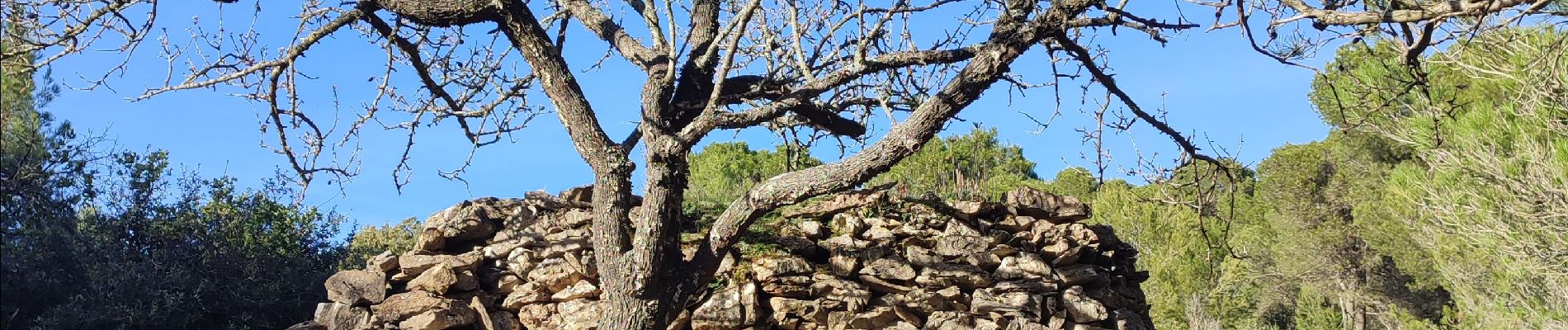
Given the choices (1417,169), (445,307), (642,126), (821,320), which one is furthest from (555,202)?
(1417,169)

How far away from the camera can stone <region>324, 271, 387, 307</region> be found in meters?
8.15

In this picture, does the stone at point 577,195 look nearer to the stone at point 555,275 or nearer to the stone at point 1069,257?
the stone at point 555,275

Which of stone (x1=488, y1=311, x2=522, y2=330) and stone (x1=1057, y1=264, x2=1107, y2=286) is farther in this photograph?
stone (x1=1057, y1=264, x2=1107, y2=286)

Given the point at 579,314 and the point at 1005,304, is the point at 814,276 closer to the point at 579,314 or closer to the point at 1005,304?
the point at 1005,304

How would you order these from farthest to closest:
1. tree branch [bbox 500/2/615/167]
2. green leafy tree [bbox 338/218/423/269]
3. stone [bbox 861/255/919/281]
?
1. green leafy tree [bbox 338/218/423/269]
2. stone [bbox 861/255/919/281]
3. tree branch [bbox 500/2/615/167]

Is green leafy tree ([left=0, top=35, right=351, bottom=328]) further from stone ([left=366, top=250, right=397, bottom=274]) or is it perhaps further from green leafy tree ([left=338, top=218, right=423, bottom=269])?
stone ([left=366, top=250, right=397, bottom=274])

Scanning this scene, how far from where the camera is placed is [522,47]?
5.61 metres

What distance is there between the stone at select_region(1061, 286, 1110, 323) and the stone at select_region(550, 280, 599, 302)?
136 inches

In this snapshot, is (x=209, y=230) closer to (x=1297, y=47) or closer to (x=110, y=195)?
(x=110, y=195)

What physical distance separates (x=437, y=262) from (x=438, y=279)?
0.22 metres

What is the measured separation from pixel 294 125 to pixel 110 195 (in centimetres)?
781

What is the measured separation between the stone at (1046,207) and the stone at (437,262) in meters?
4.13

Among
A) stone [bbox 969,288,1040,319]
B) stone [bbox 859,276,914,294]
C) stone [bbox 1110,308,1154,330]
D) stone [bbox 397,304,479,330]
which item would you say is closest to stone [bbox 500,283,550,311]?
stone [bbox 397,304,479,330]

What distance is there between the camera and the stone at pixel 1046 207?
888cm
